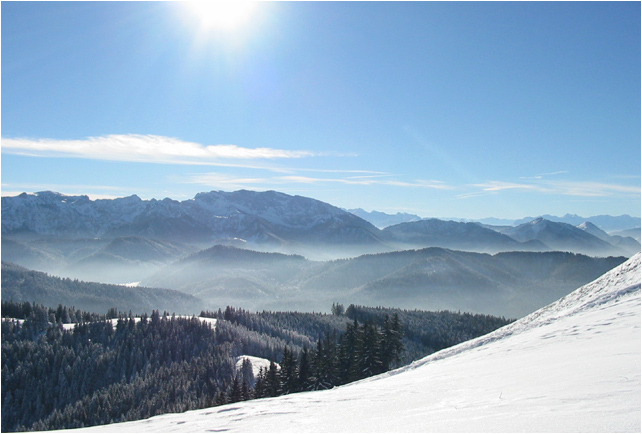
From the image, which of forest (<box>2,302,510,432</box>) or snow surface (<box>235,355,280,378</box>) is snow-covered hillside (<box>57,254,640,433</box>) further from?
snow surface (<box>235,355,280,378</box>)

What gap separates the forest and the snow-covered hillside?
116ft

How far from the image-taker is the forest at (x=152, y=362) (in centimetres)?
5591

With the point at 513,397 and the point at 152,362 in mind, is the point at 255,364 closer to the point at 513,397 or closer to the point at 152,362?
the point at 152,362


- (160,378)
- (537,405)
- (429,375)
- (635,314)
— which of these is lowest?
(160,378)

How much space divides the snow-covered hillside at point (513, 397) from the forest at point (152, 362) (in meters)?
35.3

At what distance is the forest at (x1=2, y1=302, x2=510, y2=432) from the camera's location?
55.9 meters

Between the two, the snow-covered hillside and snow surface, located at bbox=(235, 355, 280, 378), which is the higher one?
the snow-covered hillside

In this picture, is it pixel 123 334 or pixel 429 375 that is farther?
pixel 123 334

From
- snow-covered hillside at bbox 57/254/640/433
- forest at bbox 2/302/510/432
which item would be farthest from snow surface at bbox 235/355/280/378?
snow-covered hillside at bbox 57/254/640/433

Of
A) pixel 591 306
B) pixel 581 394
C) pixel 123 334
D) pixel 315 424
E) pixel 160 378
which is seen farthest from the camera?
pixel 123 334

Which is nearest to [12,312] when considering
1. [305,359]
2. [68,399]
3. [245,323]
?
[68,399]

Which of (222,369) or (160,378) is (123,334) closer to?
(160,378)

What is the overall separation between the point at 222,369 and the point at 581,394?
349 ft

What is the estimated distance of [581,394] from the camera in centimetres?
1091
